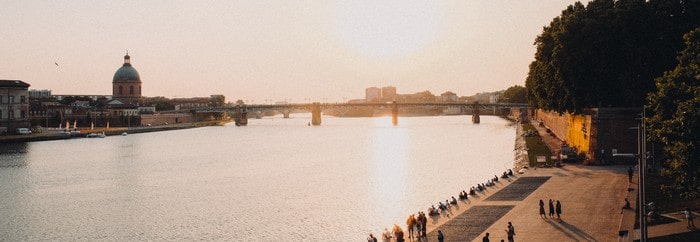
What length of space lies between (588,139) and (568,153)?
8.35ft

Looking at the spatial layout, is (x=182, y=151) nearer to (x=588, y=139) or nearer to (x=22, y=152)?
(x=22, y=152)

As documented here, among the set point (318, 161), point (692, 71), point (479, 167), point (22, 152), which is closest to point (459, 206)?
point (692, 71)

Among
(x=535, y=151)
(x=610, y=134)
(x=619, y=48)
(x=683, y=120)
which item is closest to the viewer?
(x=683, y=120)

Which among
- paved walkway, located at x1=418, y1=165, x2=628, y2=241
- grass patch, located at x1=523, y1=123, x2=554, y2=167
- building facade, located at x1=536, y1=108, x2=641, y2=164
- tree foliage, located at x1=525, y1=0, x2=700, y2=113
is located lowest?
paved walkway, located at x1=418, y1=165, x2=628, y2=241

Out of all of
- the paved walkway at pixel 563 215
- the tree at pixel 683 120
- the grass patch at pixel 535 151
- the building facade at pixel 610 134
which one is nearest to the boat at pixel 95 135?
the grass patch at pixel 535 151

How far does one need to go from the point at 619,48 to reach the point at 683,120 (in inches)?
1483

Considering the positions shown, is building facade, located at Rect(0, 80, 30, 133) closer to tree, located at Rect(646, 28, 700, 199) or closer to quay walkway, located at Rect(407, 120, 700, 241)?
quay walkway, located at Rect(407, 120, 700, 241)

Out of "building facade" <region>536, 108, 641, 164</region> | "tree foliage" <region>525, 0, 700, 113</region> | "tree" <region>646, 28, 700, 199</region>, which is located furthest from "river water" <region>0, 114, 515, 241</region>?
"tree" <region>646, 28, 700, 199</region>

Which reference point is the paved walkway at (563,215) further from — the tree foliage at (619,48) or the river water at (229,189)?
the tree foliage at (619,48)

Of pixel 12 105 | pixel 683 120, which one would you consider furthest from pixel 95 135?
pixel 683 120

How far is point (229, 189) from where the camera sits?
69.0 metres

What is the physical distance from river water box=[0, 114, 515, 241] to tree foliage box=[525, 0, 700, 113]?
543 inches

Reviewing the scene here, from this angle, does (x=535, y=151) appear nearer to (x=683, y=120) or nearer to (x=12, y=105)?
(x=683, y=120)

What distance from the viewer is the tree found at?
115 feet
